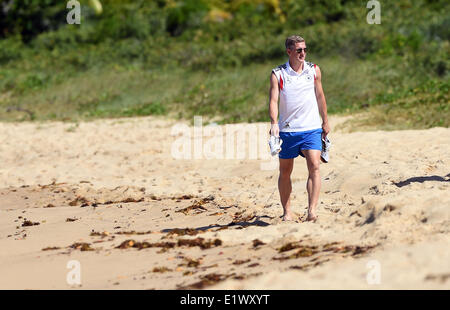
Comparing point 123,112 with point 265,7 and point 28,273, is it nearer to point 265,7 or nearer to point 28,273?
point 28,273

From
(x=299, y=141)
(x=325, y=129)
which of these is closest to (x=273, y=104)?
(x=299, y=141)

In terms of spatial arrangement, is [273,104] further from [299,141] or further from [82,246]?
[82,246]

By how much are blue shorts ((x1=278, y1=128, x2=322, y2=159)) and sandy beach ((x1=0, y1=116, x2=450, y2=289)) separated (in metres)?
0.62

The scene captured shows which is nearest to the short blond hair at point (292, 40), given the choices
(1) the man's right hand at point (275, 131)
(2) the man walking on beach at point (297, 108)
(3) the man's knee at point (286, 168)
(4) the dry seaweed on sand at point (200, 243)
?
(2) the man walking on beach at point (297, 108)

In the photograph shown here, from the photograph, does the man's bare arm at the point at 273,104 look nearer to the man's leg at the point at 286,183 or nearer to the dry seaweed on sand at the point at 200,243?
the man's leg at the point at 286,183

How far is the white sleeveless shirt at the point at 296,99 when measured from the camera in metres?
5.85

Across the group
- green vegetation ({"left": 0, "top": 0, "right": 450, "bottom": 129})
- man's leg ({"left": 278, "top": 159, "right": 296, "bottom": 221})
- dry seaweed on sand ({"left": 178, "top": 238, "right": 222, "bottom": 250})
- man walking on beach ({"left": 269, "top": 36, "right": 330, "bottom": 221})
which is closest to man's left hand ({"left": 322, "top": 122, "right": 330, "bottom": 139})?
man walking on beach ({"left": 269, "top": 36, "right": 330, "bottom": 221})

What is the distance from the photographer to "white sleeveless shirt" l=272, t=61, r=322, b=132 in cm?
585

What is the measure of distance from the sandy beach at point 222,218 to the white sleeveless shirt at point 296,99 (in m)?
0.83

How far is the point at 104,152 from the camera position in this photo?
1191cm

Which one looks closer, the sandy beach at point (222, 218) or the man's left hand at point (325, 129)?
the sandy beach at point (222, 218)

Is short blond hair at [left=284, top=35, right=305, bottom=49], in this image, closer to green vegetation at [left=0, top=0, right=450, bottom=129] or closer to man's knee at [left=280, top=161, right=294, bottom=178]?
man's knee at [left=280, top=161, right=294, bottom=178]

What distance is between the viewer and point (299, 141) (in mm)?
5891

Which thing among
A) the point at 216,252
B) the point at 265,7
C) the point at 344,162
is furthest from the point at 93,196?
the point at 265,7
